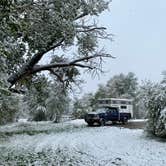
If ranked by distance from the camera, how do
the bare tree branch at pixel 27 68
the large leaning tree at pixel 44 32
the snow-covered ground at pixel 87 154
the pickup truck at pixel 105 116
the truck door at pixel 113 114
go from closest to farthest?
1. the large leaning tree at pixel 44 32
2. the snow-covered ground at pixel 87 154
3. the bare tree branch at pixel 27 68
4. the pickup truck at pixel 105 116
5. the truck door at pixel 113 114

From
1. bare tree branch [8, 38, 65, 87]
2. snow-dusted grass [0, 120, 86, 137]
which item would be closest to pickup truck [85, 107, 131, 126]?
snow-dusted grass [0, 120, 86, 137]

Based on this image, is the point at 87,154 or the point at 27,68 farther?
the point at 27,68

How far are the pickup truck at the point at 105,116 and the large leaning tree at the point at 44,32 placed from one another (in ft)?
26.5

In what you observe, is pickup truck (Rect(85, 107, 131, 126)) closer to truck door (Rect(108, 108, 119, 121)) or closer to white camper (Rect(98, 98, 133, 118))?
truck door (Rect(108, 108, 119, 121))

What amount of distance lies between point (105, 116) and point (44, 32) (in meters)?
21.3

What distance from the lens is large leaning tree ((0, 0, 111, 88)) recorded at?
740 centimetres

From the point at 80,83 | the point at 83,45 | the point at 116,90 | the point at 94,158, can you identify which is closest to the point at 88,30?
the point at 83,45

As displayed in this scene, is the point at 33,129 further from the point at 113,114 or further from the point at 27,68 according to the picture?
the point at 27,68

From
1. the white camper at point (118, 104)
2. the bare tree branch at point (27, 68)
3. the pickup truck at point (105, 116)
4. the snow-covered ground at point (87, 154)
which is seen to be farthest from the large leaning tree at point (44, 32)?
the white camper at point (118, 104)

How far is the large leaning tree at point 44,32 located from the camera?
7402 mm

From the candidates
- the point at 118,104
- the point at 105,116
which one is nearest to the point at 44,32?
the point at 105,116

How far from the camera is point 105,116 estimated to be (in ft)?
→ 103

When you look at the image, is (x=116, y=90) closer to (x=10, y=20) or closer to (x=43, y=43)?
(x=43, y=43)

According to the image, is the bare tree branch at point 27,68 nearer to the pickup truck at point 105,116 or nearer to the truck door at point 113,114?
the pickup truck at point 105,116
